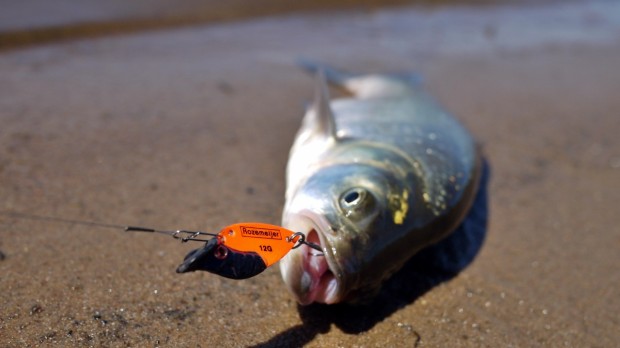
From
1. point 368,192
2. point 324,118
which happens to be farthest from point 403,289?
point 324,118

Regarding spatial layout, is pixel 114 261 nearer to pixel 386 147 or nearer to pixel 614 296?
pixel 386 147

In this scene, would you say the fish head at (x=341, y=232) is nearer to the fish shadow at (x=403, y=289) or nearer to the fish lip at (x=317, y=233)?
the fish lip at (x=317, y=233)

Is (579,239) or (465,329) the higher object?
(465,329)

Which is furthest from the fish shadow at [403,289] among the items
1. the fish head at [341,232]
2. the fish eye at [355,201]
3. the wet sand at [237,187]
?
the fish eye at [355,201]

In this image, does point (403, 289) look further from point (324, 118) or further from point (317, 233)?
point (324, 118)

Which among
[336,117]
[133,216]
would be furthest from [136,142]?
[336,117]

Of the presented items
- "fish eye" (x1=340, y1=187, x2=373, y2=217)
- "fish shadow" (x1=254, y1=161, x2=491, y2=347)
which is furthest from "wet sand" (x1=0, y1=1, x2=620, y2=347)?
"fish eye" (x1=340, y1=187, x2=373, y2=217)
